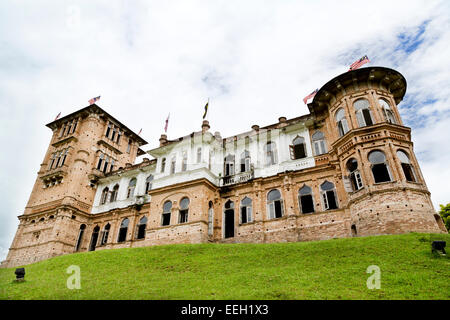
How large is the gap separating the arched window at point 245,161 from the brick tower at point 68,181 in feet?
62.7

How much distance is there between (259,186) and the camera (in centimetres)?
2461

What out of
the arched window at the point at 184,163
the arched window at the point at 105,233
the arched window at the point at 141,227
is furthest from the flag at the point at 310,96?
the arched window at the point at 105,233

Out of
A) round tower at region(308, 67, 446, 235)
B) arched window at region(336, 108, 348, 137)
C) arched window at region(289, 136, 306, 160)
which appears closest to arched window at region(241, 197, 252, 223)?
arched window at region(289, 136, 306, 160)

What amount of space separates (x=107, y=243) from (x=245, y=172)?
16.6 metres

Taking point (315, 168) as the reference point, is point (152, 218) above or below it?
below

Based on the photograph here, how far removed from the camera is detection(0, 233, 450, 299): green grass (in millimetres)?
9664

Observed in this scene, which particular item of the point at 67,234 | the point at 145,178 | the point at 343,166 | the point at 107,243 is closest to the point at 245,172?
the point at 343,166

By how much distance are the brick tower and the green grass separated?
1381 cm

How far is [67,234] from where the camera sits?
31.6 metres

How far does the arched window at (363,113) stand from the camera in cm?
2148

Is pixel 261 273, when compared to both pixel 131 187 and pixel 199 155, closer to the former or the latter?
pixel 199 155

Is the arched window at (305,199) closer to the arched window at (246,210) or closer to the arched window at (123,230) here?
the arched window at (246,210)

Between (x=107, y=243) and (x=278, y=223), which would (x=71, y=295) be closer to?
(x=278, y=223)

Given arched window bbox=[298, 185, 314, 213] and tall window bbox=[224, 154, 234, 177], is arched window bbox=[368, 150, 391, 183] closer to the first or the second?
arched window bbox=[298, 185, 314, 213]
